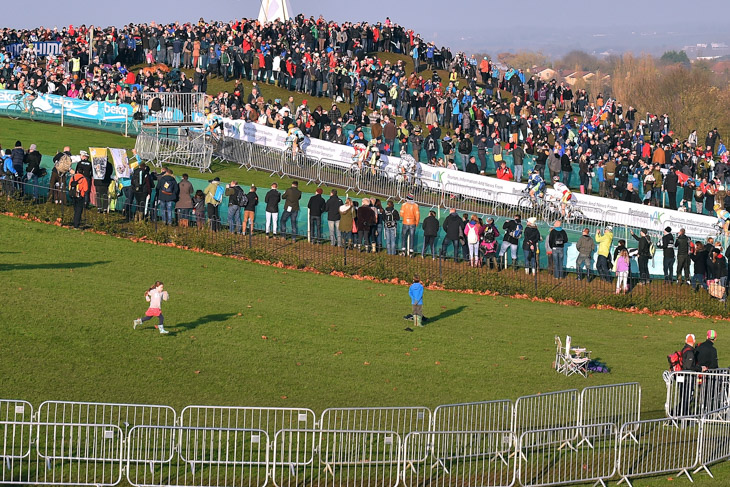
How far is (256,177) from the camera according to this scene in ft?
126

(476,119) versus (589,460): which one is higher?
(476,119)

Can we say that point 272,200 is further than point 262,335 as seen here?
Yes

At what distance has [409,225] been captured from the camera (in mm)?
30391

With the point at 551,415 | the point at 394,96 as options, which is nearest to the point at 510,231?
the point at 551,415

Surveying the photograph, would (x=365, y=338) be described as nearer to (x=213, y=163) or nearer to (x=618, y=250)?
(x=618, y=250)

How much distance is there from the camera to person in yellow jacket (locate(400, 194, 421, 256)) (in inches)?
1195

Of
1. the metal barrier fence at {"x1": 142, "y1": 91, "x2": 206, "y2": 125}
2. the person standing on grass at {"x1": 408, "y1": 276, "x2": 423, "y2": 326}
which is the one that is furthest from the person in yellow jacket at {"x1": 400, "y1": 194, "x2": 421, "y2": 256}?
the metal barrier fence at {"x1": 142, "y1": 91, "x2": 206, "y2": 125}

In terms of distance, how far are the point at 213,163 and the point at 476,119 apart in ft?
45.7

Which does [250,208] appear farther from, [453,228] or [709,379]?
[709,379]

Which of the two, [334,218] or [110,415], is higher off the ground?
[334,218]

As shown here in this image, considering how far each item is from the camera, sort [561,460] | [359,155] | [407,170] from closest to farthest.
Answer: [561,460], [407,170], [359,155]

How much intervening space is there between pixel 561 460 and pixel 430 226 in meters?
14.2

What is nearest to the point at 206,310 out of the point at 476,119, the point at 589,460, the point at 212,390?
the point at 212,390

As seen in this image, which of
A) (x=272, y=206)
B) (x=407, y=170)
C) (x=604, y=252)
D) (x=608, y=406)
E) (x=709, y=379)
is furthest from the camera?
(x=407, y=170)
